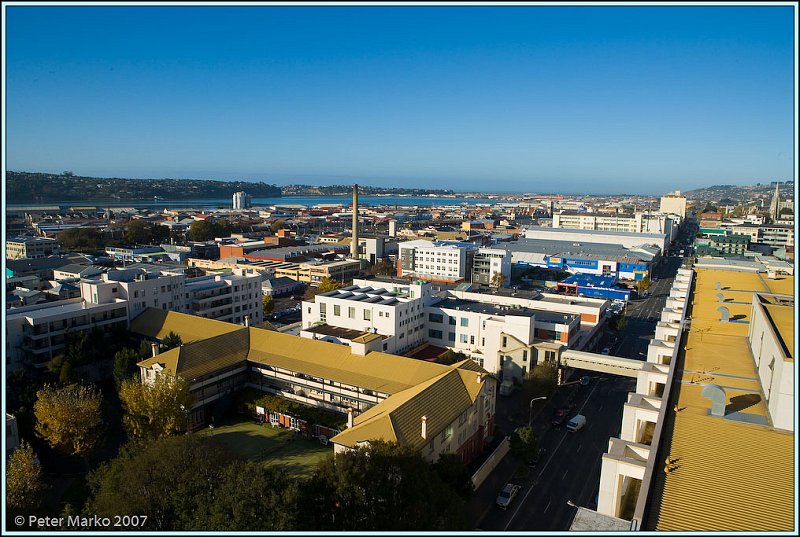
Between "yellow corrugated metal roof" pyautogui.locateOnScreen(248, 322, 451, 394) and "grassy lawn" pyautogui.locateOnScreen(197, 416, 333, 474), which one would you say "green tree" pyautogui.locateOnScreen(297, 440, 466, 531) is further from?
"yellow corrugated metal roof" pyautogui.locateOnScreen(248, 322, 451, 394)

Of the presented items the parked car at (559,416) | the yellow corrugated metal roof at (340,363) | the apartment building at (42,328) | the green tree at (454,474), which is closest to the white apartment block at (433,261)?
the parked car at (559,416)

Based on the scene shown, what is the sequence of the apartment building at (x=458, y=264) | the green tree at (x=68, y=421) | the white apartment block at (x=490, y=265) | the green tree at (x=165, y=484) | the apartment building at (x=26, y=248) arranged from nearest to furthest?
the green tree at (x=165, y=484), the green tree at (x=68, y=421), the white apartment block at (x=490, y=265), the apartment building at (x=458, y=264), the apartment building at (x=26, y=248)

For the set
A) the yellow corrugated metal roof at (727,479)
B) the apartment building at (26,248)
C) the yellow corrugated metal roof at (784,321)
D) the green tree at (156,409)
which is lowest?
the green tree at (156,409)

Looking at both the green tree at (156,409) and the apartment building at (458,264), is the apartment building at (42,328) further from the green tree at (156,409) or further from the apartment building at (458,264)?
the apartment building at (458,264)

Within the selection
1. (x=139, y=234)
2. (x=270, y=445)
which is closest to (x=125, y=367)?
(x=270, y=445)

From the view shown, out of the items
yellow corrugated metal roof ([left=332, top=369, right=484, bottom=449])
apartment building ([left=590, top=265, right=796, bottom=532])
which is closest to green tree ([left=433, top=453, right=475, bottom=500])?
yellow corrugated metal roof ([left=332, top=369, right=484, bottom=449])

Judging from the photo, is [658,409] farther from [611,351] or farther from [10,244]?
[10,244]

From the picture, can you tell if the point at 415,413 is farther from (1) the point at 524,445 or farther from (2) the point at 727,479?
(2) the point at 727,479
